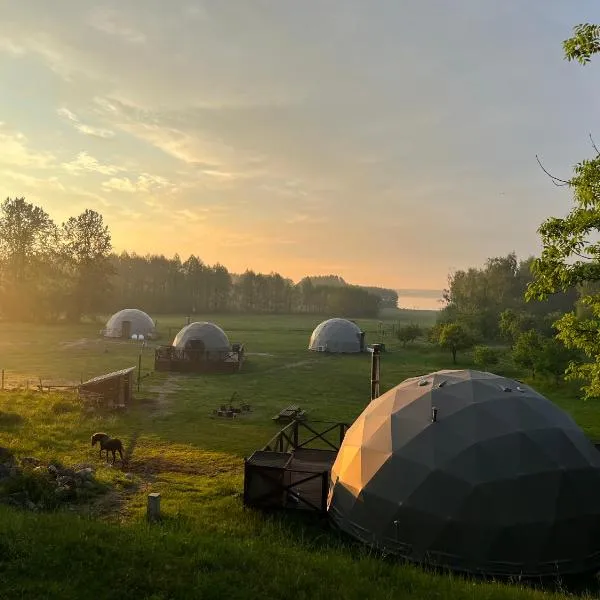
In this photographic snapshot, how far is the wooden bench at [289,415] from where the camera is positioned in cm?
2602

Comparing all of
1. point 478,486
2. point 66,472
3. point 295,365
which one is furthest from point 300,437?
point 295,365

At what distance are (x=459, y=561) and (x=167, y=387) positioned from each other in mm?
27226

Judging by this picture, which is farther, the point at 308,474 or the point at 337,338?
the point at 337,338

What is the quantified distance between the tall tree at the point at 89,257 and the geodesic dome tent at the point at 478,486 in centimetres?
8355

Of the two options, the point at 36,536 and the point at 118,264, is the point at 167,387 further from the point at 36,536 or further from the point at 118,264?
the point at 118,264

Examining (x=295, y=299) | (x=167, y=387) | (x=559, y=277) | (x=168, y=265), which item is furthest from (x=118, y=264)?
(x=559, y=277)

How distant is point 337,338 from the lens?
191 feet

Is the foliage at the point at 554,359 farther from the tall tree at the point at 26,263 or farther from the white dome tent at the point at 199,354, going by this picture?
the tall tree at the point at 26,263

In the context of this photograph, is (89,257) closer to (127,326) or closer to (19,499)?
(127,326)

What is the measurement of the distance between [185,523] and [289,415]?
45.7 ft

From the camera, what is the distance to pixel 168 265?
479 feet

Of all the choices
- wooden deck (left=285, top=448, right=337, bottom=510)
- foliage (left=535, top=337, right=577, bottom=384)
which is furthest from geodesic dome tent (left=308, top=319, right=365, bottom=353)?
wooden deck (left=285, top=448, right=337, bottom=510)

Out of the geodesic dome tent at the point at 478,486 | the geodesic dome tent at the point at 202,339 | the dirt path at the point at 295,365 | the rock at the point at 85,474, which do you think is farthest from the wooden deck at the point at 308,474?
the geodesic dome tent at the point at 202,339

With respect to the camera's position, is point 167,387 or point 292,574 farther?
point 167,387
